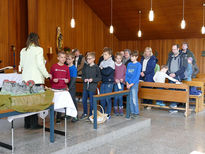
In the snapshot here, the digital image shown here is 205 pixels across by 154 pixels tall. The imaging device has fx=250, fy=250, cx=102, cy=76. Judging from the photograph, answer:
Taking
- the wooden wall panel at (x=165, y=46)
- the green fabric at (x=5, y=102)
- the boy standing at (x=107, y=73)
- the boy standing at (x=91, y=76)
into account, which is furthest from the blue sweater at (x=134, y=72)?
the wooden wall panel at (x=165, y=46)

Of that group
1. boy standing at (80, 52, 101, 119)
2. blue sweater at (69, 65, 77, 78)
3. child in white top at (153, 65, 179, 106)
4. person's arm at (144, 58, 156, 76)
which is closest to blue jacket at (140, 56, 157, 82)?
person's arm at (144, 58, 156, 76)

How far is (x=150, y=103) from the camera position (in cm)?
671

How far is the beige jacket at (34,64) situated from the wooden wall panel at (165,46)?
8991mm

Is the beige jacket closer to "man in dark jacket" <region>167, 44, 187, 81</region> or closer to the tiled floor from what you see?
the tiled floor

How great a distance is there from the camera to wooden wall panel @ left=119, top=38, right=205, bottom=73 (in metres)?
11.3

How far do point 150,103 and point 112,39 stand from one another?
6619 millimetres

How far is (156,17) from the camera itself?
10.3 metres

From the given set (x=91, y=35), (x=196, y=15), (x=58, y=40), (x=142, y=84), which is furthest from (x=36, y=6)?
(x=196, y=15)

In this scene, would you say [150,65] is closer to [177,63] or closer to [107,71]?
[177,63]

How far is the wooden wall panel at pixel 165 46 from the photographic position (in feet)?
37.2

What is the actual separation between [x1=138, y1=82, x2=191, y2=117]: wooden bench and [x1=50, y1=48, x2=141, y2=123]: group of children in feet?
3.63

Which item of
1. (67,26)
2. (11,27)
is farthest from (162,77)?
(11,27)

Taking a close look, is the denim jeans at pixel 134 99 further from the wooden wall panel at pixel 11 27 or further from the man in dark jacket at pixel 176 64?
the wooden wall panel at pixel 11 27

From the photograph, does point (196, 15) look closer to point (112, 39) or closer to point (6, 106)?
point (112, 39)
